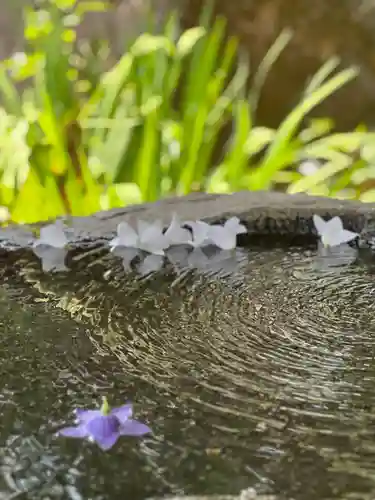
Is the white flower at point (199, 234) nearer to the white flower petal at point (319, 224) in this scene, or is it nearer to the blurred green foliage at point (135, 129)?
the white flower petal at point (319, 224)

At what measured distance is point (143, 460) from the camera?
0.36 m

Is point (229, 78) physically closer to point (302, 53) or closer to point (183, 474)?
point (302, 53)

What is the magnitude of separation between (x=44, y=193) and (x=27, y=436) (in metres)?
1.22

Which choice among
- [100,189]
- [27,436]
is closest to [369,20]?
[100,189]

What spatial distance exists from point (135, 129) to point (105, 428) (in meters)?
1.46

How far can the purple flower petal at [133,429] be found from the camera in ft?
1.26

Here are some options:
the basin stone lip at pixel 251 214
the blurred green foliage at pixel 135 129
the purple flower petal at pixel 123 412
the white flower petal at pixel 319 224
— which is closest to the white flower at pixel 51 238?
the basin stone lip at pixel 251 214

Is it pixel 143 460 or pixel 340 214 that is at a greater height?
pixel 340 214

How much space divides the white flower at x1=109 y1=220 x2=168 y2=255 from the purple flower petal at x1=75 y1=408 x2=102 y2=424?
0.43 m

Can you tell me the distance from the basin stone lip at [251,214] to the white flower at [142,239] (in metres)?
0.03

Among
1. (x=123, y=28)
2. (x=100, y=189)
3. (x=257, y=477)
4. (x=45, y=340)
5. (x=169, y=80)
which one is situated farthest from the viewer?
(x=123, y=28)

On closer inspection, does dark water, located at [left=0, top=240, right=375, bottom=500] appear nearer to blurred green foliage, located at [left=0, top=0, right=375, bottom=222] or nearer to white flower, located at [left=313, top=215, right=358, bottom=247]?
white flower, located at [left=313, top=215, right=358, bottom=247]

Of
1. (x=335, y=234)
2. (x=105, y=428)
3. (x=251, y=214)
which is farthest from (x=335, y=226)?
(x=105, y=428)

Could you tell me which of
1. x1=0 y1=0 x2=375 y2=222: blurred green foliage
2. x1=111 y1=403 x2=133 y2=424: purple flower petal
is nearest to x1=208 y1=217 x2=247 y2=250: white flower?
x1=111 y1=403 x2=133 y2=424: purple flower petal
